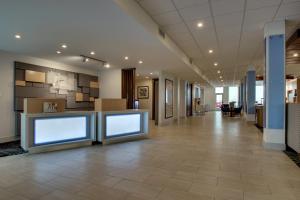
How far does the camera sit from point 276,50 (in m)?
4.93

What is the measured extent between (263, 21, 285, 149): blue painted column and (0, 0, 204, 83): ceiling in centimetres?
287

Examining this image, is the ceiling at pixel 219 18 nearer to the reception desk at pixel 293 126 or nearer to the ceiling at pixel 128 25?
the ceiling at pixel 128 25

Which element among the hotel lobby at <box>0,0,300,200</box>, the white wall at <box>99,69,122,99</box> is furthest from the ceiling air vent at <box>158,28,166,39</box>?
the white wall at <box>99,69,122,99</box>

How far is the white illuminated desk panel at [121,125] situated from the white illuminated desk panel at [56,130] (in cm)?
28

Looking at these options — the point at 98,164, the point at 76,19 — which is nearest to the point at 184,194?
the point at 98,164

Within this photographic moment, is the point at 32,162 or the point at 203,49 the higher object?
the point at 203,49

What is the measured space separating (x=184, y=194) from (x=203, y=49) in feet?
19.9

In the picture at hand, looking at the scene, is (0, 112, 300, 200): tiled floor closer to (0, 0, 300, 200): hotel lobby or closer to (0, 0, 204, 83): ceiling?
(0, 0, 300, 200): hotel lobby

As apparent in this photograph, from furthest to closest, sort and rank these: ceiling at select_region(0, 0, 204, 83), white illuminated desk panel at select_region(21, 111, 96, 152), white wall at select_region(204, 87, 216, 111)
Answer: white wall at select_region(204, 87, 216, 111) → white illuminated desk panel at select_region(21, 111, 96, 152) → ceiling at select_region(0, 0, 204, 83)

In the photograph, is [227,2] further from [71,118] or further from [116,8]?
[71,118]

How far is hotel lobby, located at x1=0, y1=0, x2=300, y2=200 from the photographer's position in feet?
9.64

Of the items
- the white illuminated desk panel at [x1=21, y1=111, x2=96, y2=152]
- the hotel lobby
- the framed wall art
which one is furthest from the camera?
the framed wall art

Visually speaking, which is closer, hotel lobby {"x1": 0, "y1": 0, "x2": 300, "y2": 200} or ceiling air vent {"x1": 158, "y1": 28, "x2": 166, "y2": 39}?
hotel lobby {"x1": 0, "y1": 0, "x2": 300, "y2": 200}

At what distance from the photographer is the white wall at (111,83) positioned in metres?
9.41
